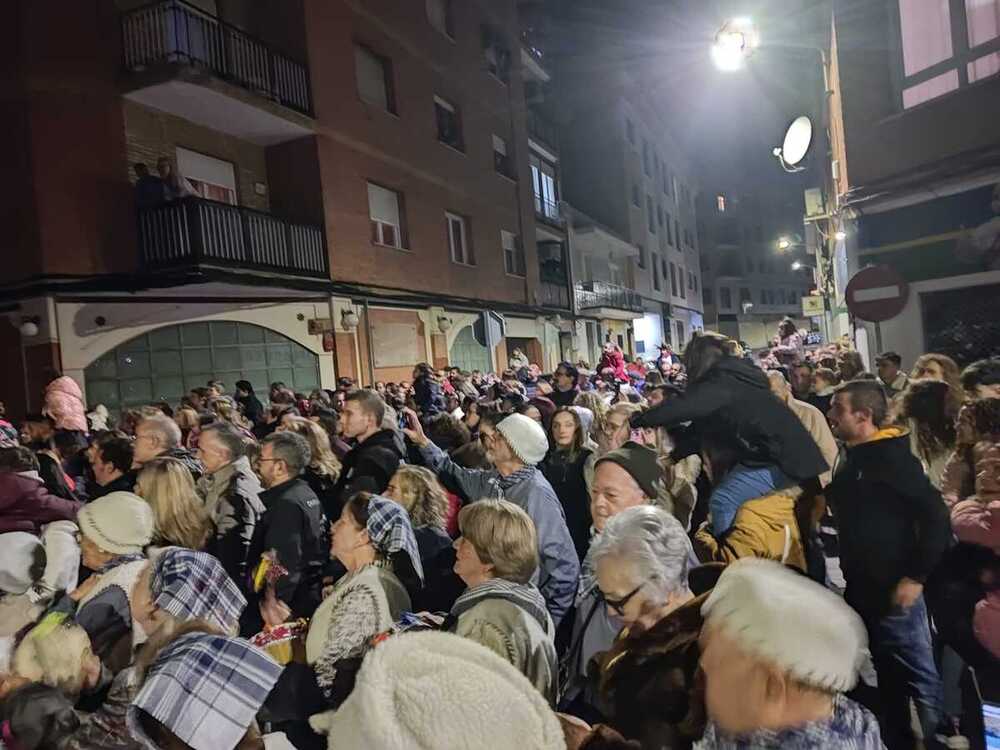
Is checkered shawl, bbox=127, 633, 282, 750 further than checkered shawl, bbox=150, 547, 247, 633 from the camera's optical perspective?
No

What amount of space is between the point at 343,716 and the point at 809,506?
3321 mm

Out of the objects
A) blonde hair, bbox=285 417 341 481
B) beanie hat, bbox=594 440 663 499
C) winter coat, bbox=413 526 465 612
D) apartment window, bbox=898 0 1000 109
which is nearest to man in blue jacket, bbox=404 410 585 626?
winter coat, bbox=413 526 465 612

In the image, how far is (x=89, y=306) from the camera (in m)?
11.6

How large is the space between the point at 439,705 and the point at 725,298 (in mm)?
65106

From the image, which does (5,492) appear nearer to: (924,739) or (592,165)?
(924,739)

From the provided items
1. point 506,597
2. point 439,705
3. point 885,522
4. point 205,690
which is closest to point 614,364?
point 885,522

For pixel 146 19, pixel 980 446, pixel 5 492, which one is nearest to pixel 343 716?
pixel 980 446

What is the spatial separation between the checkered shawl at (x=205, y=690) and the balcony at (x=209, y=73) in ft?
39.6

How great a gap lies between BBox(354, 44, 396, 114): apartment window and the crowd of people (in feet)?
46.5

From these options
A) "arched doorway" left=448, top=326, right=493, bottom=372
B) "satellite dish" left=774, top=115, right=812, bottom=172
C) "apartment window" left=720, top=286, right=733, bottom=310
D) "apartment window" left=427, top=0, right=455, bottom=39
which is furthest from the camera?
"apartment window" left=720, top=286, right=733, bottom=310

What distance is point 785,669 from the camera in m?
1.44

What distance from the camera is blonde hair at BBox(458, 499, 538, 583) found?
277 centimetres

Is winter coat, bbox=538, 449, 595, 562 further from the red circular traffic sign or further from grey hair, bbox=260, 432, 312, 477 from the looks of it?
the red circular traffic sign

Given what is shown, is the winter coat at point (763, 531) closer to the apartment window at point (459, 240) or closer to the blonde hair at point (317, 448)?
the blonde hair at point (317, 448)
